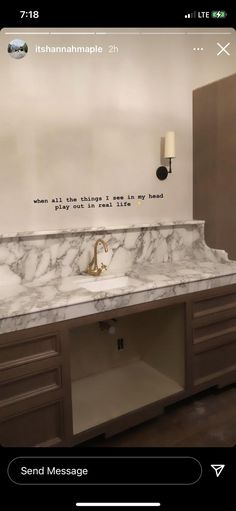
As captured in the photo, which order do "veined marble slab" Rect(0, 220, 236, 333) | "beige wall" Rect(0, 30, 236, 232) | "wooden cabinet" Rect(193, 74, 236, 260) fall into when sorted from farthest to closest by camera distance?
"wooden cabinet" Rect(193, 74, 236, 260), "beige wall" Rect(0, 30, 236, 232), "veined marble slab" Rect(0, 220, 236, 333)

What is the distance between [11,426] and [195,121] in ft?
6.47

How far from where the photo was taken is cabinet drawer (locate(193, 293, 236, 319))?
1841 millimetres

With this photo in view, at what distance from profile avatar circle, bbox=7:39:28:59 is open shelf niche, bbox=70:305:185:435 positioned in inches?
55.1

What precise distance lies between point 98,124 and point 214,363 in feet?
4.79

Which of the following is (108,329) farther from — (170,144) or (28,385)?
(170,144)

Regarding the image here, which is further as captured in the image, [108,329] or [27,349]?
[108,329]

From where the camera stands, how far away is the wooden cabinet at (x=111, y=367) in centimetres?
135

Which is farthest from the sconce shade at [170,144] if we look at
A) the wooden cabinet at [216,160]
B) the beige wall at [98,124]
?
the wooden cabinet at [216,160]

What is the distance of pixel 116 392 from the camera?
75.3 inches
